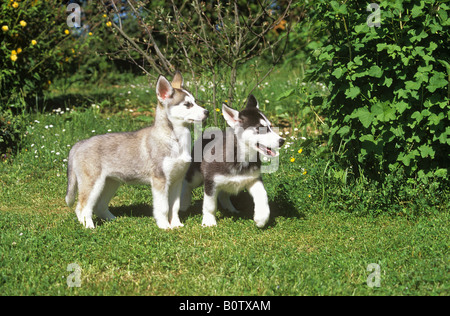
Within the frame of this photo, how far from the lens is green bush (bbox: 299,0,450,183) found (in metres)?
5.41

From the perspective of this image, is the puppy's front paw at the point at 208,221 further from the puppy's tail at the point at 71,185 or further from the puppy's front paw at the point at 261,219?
the puppy's tail at the point at 71,185

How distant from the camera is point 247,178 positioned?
562cm

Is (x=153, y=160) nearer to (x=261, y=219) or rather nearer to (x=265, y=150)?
(x=265, y=150)

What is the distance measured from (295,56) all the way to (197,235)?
9.05 meters

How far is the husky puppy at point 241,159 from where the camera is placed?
554 cm

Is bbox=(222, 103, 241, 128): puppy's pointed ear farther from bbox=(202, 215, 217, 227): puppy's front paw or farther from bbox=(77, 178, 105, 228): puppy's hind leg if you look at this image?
bbox=(77, 178, 105, 228): puppy's hind leg

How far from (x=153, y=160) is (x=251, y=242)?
4.42 ft

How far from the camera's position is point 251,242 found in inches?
206

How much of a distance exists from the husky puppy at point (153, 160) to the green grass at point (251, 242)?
27 cm

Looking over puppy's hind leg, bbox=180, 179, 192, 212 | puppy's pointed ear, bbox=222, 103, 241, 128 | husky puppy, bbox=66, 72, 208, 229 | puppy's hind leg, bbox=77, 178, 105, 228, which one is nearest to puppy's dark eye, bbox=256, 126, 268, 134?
puppy's pointed ear, bbox=222, 103, 241, 128

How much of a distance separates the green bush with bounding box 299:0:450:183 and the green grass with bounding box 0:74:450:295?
365 mm

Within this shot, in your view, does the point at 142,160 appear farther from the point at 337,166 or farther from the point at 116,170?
the point at 337,166

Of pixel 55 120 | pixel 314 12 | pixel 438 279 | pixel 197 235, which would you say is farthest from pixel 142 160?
pixel 55 120

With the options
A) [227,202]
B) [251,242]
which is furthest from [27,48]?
[251,242]
